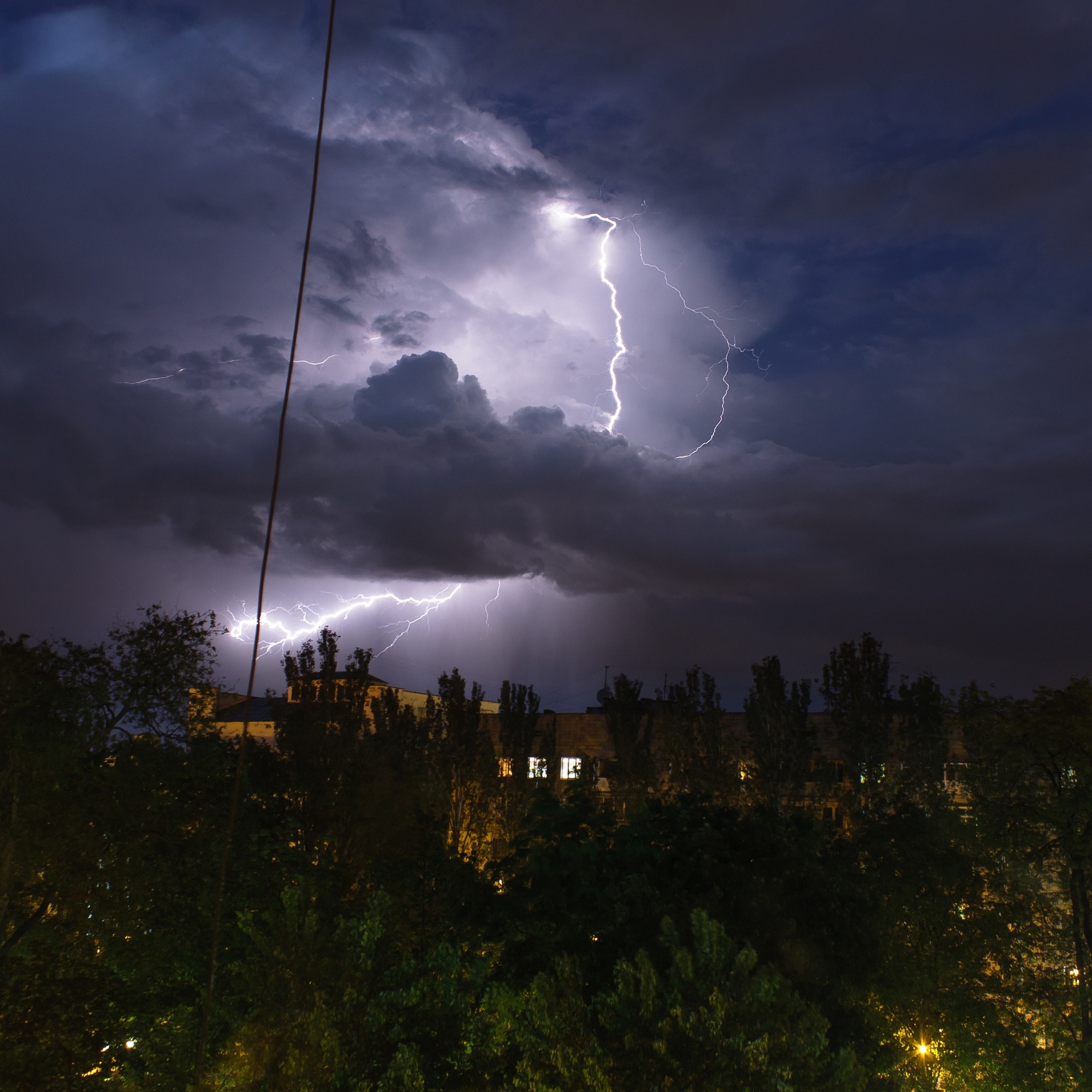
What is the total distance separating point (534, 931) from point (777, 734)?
2371 cm

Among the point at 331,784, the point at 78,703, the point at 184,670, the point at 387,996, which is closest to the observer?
the point at 387,996

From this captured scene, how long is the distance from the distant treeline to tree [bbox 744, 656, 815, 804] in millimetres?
11287

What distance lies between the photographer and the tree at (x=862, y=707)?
36031mm

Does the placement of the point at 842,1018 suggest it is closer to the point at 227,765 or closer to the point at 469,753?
the point at 227,765

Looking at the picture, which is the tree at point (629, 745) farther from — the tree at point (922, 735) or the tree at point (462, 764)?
Answer: the tree at point (922, 735)

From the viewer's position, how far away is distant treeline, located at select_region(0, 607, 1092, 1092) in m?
12.2

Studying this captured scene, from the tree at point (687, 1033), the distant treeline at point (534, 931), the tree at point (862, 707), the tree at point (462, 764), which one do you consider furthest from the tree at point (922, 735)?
the tree at point (687, 1033)

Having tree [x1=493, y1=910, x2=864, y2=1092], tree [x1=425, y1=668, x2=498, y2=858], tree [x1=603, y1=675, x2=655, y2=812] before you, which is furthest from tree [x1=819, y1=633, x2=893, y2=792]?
tree [x1=493, y1=910, x2=864, y2=1092]

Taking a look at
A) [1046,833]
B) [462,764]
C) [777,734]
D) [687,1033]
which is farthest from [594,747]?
[687,1033]

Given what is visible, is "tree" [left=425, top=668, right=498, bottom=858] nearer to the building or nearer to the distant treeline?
the building

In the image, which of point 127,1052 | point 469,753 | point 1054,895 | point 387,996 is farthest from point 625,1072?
point 469,753

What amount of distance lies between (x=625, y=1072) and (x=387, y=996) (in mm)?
3730

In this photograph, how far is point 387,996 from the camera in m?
13.0

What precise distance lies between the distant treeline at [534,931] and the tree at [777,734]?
444 inches
